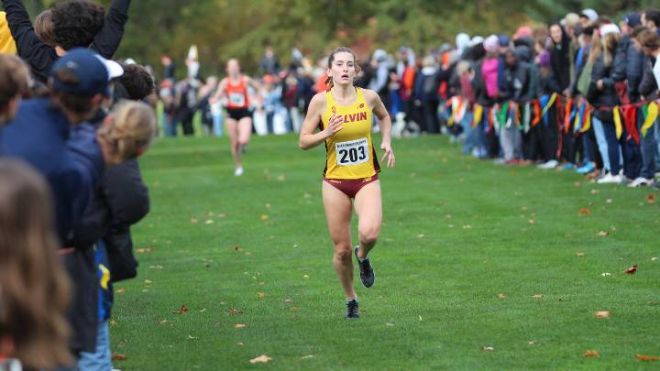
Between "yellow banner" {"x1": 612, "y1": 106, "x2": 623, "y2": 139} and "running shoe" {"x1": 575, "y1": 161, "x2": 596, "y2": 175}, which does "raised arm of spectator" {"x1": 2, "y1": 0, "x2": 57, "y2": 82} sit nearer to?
"yellow banner" {"x1": 612, "y1": 106, "x2": 623, "y2": 139}

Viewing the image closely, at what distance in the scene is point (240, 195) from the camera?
2311 centimetres

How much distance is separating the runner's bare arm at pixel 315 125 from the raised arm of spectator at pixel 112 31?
2084mm

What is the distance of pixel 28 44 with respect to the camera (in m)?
9.22

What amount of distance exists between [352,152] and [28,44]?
111 inches

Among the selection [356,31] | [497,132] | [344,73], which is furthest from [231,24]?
[344,73]

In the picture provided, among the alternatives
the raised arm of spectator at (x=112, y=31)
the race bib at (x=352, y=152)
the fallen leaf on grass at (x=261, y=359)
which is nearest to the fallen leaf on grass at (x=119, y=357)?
the fallen leaf on grass at (x=261, y=359)

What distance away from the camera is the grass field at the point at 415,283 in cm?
953

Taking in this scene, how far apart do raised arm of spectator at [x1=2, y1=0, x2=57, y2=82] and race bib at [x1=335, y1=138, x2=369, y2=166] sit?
2.65m

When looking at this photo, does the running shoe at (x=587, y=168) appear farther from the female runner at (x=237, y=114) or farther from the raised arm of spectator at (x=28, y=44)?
the raised arm of spectator at (x=28, y=44)

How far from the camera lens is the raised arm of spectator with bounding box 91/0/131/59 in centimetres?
913

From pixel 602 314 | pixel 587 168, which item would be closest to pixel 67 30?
pixel 602 314

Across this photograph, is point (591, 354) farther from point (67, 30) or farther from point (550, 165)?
point (550, 165)

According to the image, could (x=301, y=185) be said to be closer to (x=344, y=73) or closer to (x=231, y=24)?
(x=344, y=73)

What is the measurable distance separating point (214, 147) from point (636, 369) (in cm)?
2951
